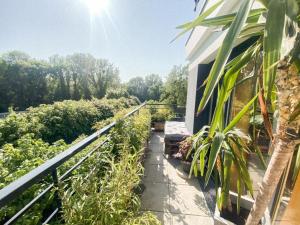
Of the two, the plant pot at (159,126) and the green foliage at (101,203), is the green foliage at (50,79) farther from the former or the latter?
the green foliage at (101,203)

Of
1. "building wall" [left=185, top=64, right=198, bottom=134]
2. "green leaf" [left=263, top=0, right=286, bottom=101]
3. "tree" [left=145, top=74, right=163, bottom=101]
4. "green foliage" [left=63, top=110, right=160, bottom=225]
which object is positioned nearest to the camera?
"green leaf" [left=263, top=0, right=286, bottom=101]

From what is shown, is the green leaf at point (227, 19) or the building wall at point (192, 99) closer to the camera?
the green leaf at point (227, 19)

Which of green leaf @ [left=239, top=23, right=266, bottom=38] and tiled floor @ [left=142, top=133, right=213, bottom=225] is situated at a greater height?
green leaf @ [left=239, top=23, right=266, bottom=38]

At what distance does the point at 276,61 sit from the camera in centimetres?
45

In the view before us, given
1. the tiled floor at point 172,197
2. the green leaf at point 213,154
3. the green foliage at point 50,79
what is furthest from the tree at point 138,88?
the green leaf at point 213,154

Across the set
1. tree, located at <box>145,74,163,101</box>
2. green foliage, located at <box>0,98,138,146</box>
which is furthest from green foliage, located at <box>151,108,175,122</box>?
tree, located at <box>145,74,163,101</box>

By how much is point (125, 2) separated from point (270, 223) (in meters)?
5.41

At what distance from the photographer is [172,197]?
2.56 m

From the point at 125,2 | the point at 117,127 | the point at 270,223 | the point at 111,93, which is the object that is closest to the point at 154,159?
the point at 117,127

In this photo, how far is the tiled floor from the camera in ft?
7.07

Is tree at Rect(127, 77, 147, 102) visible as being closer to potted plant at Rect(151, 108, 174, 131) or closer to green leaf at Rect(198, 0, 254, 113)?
potted plant at Rect(151, 108, 174, 131)

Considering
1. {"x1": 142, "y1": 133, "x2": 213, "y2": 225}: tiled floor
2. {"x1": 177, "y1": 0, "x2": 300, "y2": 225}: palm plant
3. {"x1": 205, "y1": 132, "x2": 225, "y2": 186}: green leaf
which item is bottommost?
{"x1": 142, "y1": 133, "x2": 213, "y2": 225}: tiled floor

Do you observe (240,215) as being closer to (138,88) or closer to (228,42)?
(228,42)

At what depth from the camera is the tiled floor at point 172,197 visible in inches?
84.8
